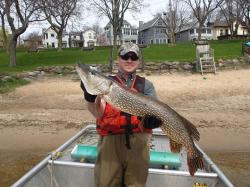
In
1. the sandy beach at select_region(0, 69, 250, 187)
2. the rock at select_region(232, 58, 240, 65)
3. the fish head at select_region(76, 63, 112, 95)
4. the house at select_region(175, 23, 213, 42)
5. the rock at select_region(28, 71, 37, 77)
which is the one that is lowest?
the sandy beach at select_region(0, 69, 250, 187)

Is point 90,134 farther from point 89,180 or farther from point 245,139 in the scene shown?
point 245,139

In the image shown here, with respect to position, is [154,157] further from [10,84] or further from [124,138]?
[10,84]

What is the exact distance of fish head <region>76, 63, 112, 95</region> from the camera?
133 inches

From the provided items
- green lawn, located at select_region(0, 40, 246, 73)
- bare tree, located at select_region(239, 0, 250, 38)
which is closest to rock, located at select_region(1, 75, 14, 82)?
green lawn, located at select_region(0, 40, 246, 73)

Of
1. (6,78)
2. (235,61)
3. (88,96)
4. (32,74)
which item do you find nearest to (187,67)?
(235,61)

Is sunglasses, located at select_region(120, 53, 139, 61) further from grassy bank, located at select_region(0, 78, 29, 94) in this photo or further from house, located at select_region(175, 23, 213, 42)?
house, located at select_region(175, 23, 213, 42)

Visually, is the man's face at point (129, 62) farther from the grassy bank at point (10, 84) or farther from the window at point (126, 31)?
the window at point (126, 31)

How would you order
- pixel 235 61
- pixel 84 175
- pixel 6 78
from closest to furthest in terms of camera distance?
1. pixel 84 175
2. pixel 6 78
3. pixel 235 61

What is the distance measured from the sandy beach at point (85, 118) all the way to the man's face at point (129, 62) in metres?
4.82

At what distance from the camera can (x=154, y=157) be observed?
607 cm

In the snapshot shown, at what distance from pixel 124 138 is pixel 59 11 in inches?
1383

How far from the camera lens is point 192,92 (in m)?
17.6

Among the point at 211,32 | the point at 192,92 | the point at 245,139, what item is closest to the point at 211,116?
the point at 245,139

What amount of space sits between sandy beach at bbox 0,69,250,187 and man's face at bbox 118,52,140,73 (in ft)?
15.8
